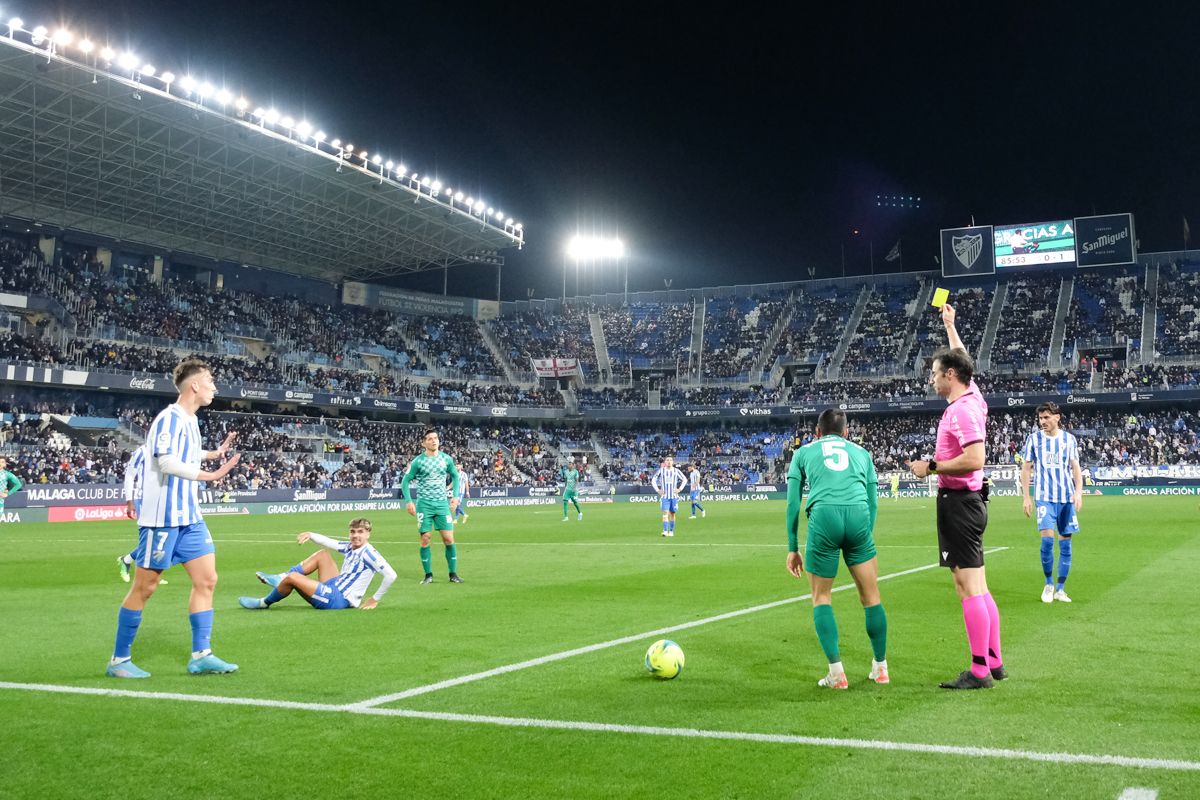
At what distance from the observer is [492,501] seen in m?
53.7

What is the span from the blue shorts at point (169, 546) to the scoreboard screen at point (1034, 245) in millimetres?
68228

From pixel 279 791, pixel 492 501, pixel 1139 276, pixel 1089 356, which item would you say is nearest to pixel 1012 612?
pixel 279 791

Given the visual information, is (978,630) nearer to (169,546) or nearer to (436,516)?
(169,546)

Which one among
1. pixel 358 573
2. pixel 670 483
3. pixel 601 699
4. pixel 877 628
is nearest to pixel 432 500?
pixel 358 573

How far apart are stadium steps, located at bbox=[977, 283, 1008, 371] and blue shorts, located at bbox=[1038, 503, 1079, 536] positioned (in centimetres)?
5454

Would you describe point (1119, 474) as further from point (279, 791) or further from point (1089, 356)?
point (279, 791)

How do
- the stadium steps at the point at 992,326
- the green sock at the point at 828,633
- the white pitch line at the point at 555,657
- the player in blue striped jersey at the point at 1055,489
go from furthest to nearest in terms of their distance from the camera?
the stadium steps at the point at 992,326
the player in blue striped jersey at the point at 1055,489
the green sock at the point at 828,633
the white pitch line at the point at 555,657

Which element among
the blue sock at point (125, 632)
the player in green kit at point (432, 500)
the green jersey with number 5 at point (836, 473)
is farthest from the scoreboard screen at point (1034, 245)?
the blue sock at point (125, 632)

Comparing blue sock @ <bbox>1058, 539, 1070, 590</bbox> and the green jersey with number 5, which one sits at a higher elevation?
the green jersey with number 5

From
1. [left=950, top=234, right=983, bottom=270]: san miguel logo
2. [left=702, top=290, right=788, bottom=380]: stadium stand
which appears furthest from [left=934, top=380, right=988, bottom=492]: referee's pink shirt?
[left=950, top=234, right=983, bottom=270]: san miguel logo

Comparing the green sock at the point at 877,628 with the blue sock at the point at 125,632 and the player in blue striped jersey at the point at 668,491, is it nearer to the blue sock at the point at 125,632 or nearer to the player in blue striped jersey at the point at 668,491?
the blue sock at the point at 125,632

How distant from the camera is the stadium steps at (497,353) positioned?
70.2 metres

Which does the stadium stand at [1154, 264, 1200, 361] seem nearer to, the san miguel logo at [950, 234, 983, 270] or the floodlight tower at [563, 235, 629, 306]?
the san miguel logo at [950, 234, 983, 270]

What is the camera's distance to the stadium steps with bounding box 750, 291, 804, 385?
Result: 68625 millimetres
